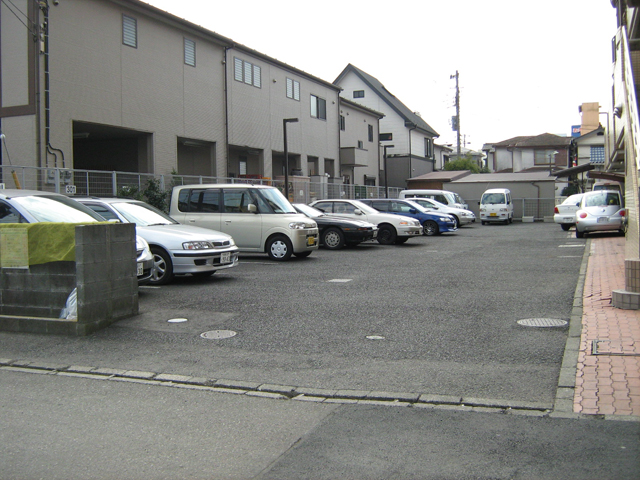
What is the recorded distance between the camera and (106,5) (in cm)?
2069

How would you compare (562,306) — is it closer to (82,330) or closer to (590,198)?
(82,330)

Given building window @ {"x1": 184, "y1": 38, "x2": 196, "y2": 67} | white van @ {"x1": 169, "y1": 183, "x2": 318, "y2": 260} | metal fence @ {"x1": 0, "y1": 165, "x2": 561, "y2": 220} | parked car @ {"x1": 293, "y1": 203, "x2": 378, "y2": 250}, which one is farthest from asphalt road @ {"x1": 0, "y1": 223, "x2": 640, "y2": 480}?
building window @ {"x1": 184, "y1": 38, "x2": 196, "y2": 67}

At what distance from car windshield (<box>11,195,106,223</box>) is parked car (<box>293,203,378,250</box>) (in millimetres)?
9903

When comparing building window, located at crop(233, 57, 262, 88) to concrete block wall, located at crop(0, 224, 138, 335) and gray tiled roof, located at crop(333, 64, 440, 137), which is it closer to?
concrete block wall, located at crop(0, 224, 138, 335)

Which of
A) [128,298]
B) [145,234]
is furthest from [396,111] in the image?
[128,298]

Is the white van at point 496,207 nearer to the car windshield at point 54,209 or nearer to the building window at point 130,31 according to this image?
the building window at point 130,31

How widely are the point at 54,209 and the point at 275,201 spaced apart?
22.8 feet

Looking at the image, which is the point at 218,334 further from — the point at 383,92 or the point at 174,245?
the point at 383,92

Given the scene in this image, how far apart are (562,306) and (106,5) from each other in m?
18.3

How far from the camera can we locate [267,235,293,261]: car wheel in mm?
15328

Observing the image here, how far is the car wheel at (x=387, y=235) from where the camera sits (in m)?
21.0

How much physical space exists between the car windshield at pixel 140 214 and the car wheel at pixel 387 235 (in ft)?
33.0

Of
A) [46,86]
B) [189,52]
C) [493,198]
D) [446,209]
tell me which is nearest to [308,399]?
[46,86]

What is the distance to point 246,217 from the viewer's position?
50.3ft
